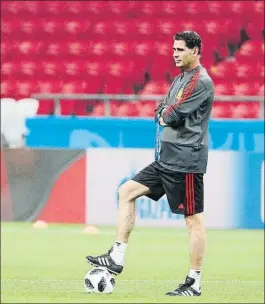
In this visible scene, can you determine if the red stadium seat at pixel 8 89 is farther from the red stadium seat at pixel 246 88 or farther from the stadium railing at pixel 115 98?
the stadium railing at pixel 115 98

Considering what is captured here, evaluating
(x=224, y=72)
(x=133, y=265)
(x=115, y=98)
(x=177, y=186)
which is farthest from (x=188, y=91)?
(x=224, y=72)

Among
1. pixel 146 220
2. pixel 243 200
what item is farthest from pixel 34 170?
pixel 243 200

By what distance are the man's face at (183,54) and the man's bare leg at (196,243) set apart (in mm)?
939

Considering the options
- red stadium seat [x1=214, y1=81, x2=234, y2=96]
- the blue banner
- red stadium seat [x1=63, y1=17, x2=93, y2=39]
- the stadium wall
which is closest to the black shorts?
the stadium wall

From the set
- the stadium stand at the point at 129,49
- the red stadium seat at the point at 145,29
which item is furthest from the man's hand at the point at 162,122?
the red stadium seat at the point at 145,29

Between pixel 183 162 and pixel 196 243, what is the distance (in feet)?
1.65

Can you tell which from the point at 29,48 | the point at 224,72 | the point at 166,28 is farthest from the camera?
the point at 29,48

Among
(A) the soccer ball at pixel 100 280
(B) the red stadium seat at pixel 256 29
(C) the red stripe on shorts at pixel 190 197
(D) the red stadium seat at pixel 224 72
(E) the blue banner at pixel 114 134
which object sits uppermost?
(B) the red stadium seat at pixel 256 29

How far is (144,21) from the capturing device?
2091 centimetres

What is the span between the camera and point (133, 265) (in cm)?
1045

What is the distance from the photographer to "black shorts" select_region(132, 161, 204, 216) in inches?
276

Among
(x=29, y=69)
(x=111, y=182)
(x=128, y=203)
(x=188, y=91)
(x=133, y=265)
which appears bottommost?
(x=133, y=265)

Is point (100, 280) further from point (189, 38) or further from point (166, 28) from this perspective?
point (166, 28)

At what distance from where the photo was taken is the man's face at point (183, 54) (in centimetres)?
691
